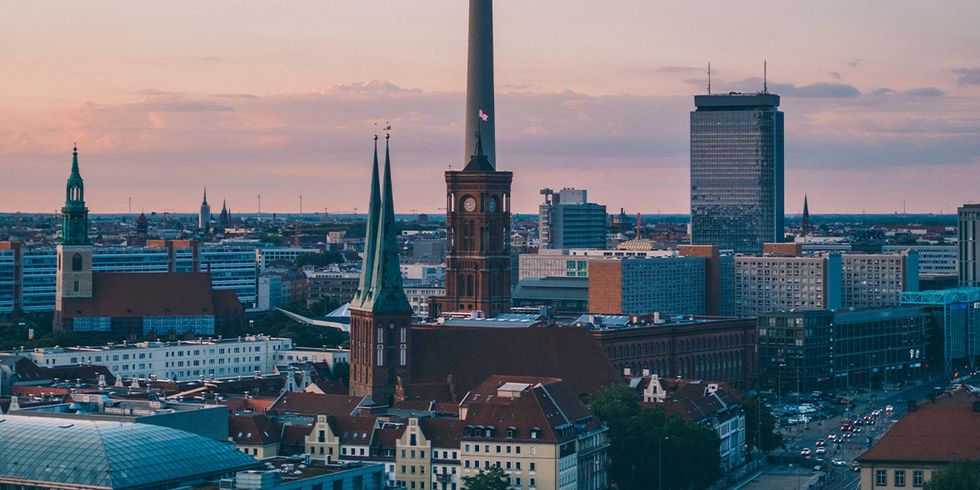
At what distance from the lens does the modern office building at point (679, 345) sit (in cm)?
15162

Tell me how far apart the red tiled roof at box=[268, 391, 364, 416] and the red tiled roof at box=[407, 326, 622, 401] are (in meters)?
7.78

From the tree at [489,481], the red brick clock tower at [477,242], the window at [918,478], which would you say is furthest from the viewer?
the red brick clock tower at [477,242]

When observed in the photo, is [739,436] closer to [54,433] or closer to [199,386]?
[199,386]

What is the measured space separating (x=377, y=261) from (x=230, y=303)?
60830 mm

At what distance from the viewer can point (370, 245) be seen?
5084 inches

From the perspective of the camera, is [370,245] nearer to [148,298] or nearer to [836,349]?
[148,298]

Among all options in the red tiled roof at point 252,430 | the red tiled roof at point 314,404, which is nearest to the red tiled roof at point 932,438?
the red tiled roof at point 252,430

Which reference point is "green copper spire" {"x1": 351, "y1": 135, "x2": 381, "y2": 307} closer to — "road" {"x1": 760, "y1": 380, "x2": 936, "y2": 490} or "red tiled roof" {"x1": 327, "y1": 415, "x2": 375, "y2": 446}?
"red tiled roof" {"x1": 327, "y1": 415, "x2": 375, "y2": 446}

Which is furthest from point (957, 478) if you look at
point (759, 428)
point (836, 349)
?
point (836, 349)

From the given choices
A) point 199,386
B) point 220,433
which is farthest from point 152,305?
point 220,433

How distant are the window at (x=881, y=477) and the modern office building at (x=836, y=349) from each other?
7650cm

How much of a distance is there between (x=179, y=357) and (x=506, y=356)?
33615mm

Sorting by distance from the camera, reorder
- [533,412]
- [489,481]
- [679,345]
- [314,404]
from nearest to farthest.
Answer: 1. [489,481]
2. [533,412]
3. [314,404]
4. [679,345]

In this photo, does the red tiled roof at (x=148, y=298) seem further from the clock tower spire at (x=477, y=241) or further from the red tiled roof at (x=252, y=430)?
the red tiled roof at (x=252, y=430)
